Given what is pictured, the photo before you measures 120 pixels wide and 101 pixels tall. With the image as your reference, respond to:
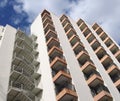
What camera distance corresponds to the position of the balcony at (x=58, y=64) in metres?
35.0

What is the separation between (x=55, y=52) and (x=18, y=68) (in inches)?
255

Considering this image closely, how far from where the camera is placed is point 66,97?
98.0 ft

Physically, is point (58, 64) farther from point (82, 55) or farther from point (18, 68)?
point (82, 55)

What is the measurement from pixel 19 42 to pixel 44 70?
32.8 feet

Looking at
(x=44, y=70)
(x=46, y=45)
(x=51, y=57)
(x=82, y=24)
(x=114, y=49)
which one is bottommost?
(x=44, y=70)

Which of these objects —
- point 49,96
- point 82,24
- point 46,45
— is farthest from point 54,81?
point 82,24

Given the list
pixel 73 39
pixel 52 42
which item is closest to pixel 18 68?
pixel 52 42

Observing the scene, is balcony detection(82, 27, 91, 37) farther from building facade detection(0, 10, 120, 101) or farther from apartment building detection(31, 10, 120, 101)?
building facade detection(0, 10, 120, 101)

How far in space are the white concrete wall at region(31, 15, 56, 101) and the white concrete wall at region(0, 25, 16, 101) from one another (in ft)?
16.1

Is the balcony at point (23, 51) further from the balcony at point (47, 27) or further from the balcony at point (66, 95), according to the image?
→ the balcony at point (66, 95)

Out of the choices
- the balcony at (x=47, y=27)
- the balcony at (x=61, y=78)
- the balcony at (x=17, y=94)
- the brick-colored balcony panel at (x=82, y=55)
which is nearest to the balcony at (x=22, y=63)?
the balcony at (x=17, y=94)

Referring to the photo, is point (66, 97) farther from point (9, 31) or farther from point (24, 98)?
point (9, 31)

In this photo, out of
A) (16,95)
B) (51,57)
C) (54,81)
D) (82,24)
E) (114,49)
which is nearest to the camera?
(16,95)

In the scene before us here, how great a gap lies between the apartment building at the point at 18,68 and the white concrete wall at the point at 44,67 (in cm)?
82
